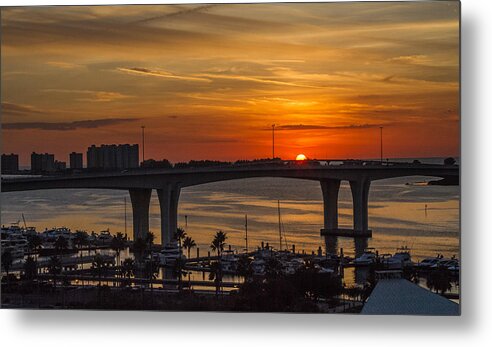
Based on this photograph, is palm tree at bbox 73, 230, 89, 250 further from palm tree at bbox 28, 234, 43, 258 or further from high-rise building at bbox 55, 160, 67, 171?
high-rise building at bbox 55, 160, 67, 171

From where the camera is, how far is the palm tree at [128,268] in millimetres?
4492

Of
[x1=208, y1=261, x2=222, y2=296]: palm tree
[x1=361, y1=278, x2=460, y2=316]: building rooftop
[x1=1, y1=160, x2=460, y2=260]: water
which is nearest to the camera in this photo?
[x1=361, y1=278, x2=460, y2=316]: building rooftop

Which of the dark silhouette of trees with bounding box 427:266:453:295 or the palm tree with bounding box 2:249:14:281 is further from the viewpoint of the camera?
the palm tree with bounding box 2:249:14:281

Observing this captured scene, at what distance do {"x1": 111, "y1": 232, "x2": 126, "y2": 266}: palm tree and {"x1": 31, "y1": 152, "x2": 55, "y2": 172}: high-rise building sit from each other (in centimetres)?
43

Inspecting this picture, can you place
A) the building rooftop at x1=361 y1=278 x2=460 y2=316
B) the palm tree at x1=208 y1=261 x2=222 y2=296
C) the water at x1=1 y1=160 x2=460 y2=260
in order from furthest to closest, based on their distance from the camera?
1. the palm tree at x1=208 y1=261 x2=222 y2=296
2. the water at x1=1 y1=160 x2=460 y2=260
3. the building rooftop at x1=361 y1=278 x2=460 y2=316

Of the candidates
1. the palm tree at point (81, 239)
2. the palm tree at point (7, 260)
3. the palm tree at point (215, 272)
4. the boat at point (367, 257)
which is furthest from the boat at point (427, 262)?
the palm tree at point (7, 260)

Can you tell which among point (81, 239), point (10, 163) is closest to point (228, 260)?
point (81, 239)

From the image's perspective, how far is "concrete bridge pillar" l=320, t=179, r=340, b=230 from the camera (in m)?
4.42

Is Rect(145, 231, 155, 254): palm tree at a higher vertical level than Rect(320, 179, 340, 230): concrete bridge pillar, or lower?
lower

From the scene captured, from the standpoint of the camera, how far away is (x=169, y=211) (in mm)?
4508

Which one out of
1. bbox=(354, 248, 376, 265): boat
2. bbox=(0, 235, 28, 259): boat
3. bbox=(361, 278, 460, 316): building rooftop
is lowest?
bbox=(361, 278, 460, 316): building rooftop

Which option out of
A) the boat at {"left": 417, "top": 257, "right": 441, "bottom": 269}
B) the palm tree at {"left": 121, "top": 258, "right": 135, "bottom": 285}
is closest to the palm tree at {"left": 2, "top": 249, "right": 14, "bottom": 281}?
the palm tree at {"left": 121, "top": 258, "right": 135, "bottom": 285}

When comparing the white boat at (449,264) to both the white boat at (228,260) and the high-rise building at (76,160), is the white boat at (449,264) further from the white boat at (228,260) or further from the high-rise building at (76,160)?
the high-rise building at (76,160)

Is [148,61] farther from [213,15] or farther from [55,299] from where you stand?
[55,299]
